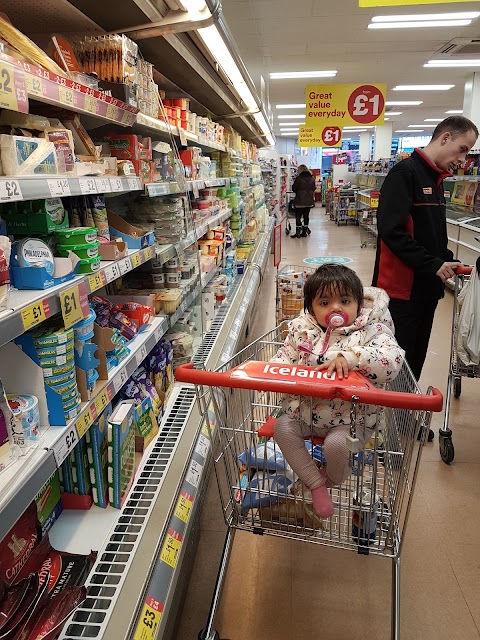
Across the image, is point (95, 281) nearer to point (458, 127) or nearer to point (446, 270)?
point (446, 270)

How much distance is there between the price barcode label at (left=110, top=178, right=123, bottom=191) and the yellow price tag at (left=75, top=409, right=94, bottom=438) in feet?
2.67

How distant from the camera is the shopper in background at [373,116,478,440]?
8.11 ft

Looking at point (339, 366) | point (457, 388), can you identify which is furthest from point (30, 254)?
point (457, 388)

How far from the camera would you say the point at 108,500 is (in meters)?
1.70

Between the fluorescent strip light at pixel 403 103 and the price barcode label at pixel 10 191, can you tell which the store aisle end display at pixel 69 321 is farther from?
the fluorescent strip light at pixel 403 103

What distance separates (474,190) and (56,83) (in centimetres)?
708

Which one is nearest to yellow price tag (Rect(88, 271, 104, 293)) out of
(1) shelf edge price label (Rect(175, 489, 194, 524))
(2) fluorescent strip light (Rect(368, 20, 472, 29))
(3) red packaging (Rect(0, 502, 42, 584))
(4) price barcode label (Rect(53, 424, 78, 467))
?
(4) price barcode label (Rect(53, 424, 78, 467))

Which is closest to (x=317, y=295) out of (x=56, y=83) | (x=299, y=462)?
(x=299, y=462)

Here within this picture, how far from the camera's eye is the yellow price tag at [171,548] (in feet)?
4.98

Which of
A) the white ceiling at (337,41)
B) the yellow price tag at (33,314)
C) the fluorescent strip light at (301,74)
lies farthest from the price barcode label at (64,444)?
the fluorescent strip light at (301,74)

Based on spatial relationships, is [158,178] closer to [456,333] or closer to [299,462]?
[299,462]

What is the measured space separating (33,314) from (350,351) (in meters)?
0.94

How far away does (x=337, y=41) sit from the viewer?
7.45m

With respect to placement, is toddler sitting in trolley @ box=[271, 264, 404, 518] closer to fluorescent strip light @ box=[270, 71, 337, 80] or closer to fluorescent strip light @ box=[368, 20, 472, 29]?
fluorescent strip light @ box=[368, 20, 472, 29]
